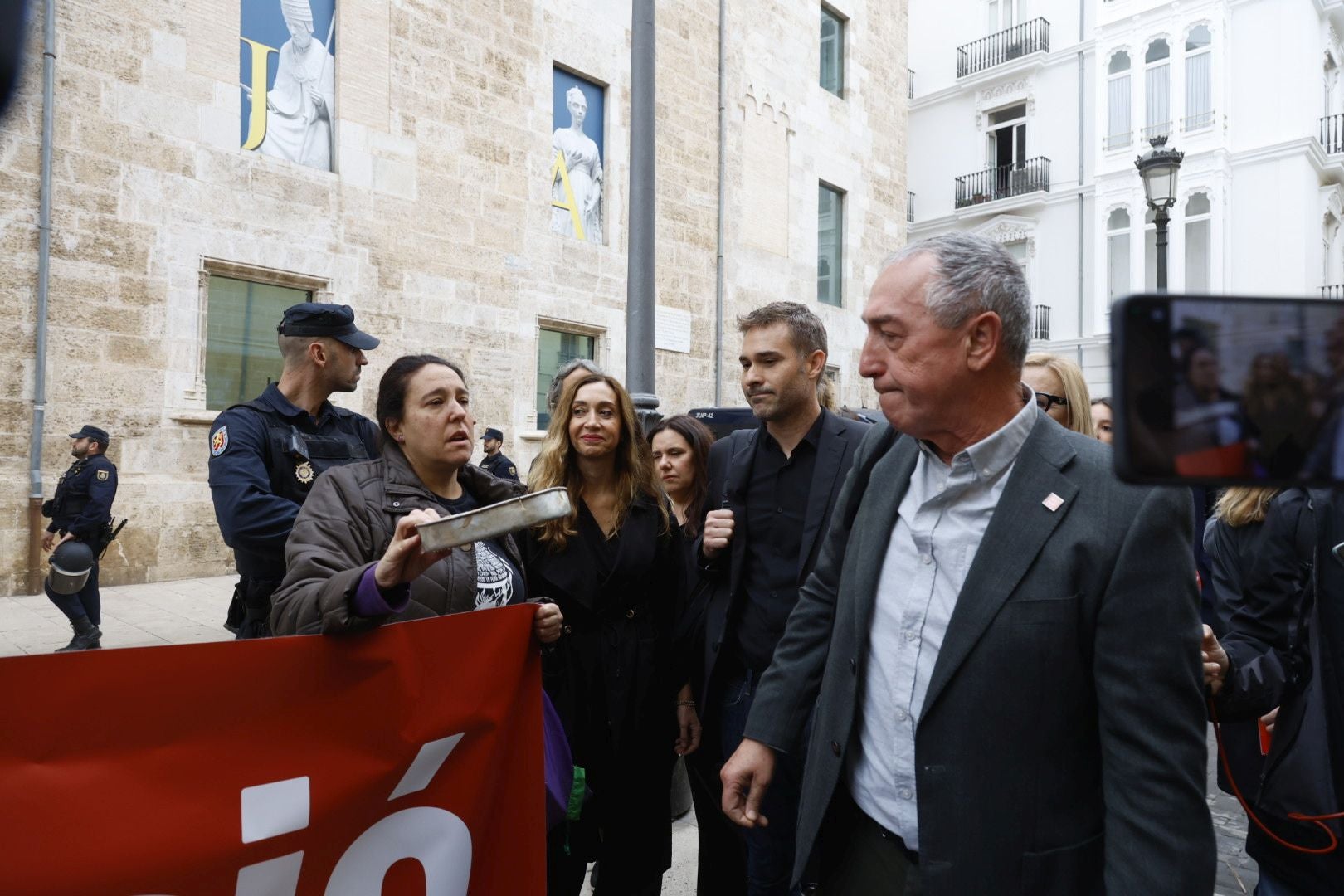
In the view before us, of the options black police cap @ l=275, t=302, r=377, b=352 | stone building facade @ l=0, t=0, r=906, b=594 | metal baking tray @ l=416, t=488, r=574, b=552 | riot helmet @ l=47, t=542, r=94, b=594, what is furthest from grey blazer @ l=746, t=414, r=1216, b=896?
riot helmet @ l=47, t=542, r=94, b=594

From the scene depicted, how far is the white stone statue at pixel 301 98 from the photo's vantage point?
10.6 metres

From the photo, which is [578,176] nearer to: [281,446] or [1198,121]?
[281,446]

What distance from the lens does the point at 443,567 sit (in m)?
2.51

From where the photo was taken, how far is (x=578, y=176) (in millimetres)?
13891

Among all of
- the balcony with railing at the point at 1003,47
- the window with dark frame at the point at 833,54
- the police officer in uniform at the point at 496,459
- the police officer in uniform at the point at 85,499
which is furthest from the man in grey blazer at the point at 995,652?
the balcony with railing at the point at 1003,47

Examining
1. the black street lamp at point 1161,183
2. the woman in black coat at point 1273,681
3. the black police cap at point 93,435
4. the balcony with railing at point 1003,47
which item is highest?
the balcony with railing at point 1003,47

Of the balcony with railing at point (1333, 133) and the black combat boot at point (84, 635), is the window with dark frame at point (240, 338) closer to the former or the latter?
the black combat boot at point (84, 635)

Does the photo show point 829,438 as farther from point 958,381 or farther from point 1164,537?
point 1164,537

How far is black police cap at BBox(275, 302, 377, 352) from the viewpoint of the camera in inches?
136

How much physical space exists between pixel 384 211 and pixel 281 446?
9093 mm

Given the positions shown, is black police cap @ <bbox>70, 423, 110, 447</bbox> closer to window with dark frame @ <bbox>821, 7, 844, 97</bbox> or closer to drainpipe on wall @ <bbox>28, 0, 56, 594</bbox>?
drainpipe on wall @ <bbox>28, 0, 56, 594</bbox>

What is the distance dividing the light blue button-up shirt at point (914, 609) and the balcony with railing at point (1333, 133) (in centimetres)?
2582

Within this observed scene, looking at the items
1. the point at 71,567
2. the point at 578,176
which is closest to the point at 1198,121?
the point at 578,176

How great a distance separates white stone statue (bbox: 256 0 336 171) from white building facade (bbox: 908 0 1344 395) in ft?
62.2
